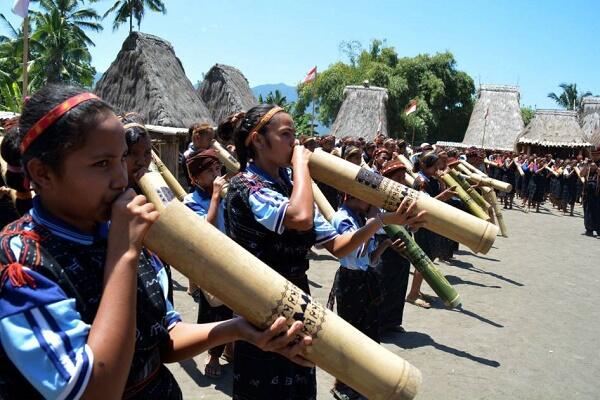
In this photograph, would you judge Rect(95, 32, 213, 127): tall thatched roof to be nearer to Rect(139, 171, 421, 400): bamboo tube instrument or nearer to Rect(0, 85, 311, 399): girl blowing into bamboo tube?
Rect(139, 171, 421, 400): bamboo tube instrument

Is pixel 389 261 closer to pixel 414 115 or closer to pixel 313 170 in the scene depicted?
pixel 313 170

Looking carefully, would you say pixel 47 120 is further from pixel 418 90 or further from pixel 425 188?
pixel 418 90

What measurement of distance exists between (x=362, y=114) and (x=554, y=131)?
39.9 ft

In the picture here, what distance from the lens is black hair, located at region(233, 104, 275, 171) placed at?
2.71 meters

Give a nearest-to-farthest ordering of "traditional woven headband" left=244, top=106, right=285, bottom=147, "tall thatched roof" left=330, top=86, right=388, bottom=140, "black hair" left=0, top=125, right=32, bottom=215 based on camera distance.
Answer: "traditional woven headband" left=244, top=106, right=285, bottom=147 < "black hair" left=0, top=125, right=32, bottom=215 < "tall thatched roof" left=330, top=86, right=388, bottom=140

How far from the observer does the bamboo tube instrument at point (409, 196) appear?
2752 millimetres

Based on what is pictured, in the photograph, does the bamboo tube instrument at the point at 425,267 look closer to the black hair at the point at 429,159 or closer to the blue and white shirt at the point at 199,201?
the blue and white shirt at the point at 199,201

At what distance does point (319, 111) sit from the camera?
47438 millimetres

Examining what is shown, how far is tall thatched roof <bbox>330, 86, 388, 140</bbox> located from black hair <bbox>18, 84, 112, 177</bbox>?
93.0ft

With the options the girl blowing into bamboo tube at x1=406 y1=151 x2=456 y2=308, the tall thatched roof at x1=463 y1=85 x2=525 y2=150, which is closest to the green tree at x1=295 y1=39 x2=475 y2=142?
the tall thatched roof at x1=463 y1=85 x2=525 y2=150

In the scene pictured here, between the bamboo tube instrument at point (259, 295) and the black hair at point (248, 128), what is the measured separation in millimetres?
1044

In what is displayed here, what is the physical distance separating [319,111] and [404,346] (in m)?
42.9

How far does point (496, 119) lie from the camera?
3784 centimetres

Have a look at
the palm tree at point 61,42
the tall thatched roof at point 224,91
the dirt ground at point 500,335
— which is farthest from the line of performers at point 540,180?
the palm tree at point 61,42
